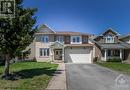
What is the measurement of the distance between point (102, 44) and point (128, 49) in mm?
5097

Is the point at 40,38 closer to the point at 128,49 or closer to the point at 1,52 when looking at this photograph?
the point at 128,49

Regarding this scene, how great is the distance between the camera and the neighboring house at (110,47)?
53594mm

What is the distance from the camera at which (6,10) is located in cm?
1964

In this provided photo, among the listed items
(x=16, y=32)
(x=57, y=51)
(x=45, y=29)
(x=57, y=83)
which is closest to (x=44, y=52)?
(x=57, y=51)

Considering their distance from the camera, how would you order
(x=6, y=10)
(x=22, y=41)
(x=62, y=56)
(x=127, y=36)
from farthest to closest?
(x=127, y=36) < (x=62, y=56) < (x=22, y=41) < (x=6, y=10)

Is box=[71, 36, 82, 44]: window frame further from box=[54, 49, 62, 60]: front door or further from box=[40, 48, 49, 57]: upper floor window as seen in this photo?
box=[40, 48, 49, 57]: upper floor window

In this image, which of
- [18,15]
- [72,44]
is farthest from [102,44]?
[18,15]

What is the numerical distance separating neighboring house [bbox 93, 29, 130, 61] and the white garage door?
225 centimetres

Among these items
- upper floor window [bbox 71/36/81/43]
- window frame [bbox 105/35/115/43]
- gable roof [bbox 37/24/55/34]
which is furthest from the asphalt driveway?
window frame [bbox 105/35/115/43]

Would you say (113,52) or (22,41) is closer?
(22,41)

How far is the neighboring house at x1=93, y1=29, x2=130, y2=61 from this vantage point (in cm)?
5359

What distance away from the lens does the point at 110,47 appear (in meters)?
53.4

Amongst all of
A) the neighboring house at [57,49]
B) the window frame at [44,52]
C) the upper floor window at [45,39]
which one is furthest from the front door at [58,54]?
the upper floor window at [45,39]

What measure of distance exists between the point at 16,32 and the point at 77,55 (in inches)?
1282
